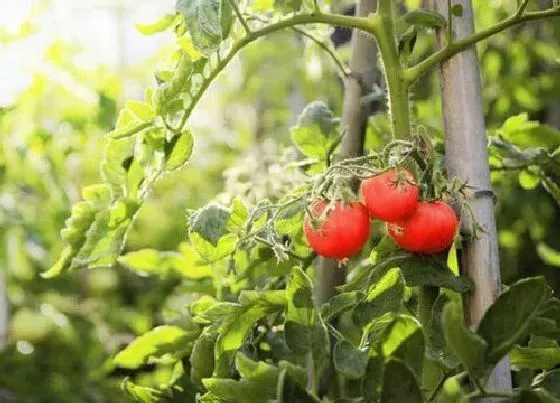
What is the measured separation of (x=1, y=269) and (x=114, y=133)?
75 centimetres

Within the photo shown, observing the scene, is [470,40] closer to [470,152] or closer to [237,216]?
[470,152]

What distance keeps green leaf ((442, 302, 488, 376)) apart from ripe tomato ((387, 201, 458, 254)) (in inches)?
4.6

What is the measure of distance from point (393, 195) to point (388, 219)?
2 cm

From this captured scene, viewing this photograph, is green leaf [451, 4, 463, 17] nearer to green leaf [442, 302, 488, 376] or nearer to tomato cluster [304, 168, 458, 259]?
tomato cluster [304, 168, 458, 259]

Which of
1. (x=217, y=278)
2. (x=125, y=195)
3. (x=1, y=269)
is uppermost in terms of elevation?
(x=125, y=195)

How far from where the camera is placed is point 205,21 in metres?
0.68

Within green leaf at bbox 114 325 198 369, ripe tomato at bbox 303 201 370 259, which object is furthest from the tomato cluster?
green leaf at bbox 114 325 198 369

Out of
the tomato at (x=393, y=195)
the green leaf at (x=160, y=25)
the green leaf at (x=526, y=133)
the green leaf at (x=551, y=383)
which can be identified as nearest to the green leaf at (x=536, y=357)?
the green leaf at (x=551, y=383)

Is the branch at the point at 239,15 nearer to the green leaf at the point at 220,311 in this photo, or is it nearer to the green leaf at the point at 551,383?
the green leaf at the point at 220,311

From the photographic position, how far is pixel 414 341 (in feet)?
2.01

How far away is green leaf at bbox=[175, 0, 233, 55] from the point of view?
0.68 m

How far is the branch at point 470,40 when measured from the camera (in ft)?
2.39

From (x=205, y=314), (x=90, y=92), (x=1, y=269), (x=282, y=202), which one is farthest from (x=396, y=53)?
(x=1, y=269)

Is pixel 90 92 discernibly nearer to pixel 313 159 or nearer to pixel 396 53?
pixel 313 159
